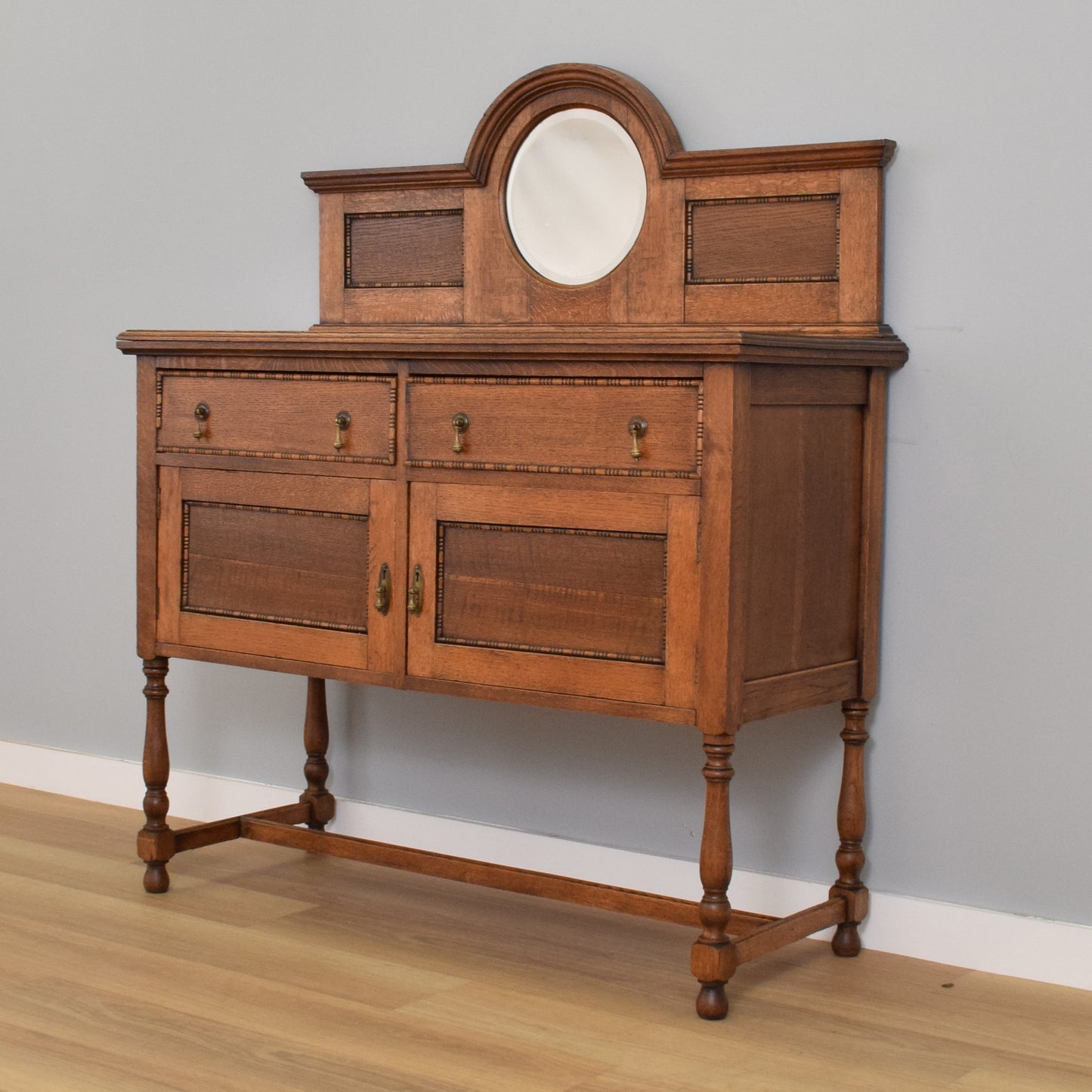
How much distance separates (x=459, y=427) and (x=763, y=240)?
69cm

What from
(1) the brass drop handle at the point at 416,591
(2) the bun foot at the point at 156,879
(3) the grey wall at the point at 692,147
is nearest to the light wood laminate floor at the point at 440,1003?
(2) the bun foot at the point at 156,879

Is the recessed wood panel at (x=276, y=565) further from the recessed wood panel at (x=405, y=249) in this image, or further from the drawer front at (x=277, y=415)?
the recessed wood panel at (x=405, y=249)

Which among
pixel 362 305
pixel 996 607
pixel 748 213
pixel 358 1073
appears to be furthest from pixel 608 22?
pixel 358 1073

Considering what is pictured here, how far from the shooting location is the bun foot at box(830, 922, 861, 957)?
2.83 m

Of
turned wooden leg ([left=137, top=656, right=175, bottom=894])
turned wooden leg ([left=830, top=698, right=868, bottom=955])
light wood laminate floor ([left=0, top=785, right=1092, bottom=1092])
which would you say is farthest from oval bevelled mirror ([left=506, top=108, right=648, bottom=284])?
light wood laminate floor ([left=0, top=785, right=1092, bottom=1092])

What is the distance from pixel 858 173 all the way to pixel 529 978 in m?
1.51

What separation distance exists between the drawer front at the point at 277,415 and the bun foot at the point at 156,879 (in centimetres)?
83

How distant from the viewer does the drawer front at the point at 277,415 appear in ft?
9.11

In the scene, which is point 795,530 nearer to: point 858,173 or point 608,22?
point 858,173

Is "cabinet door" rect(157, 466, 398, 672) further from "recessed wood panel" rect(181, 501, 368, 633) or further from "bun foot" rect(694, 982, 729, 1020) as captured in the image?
"bun foot" rect(694, 982, 729, 1020)

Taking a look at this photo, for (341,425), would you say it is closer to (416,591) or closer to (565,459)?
(416,591)

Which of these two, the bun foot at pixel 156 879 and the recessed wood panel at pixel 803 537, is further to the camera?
the bun foot at pixel 156 879

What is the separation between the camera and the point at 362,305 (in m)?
3.37

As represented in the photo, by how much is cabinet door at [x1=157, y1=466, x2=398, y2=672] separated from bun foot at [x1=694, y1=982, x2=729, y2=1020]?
0.77 meters
